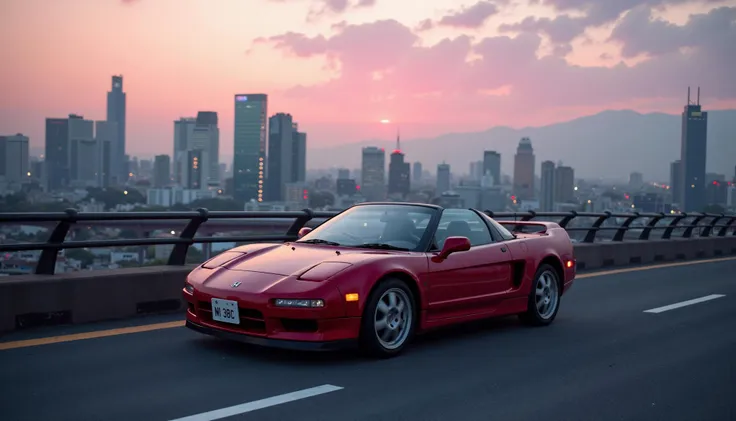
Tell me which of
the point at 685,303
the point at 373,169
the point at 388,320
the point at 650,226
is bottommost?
the point at 685,303

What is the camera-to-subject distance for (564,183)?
45.1 m

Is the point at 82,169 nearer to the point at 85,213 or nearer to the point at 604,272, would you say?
the point at 604,272

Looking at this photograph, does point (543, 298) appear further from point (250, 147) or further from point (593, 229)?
point (250, 147)

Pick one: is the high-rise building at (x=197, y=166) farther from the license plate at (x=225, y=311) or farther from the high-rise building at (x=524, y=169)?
the license plate at (x=225, y=311)

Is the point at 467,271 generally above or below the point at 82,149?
below

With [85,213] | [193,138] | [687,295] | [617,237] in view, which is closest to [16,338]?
[85,213]

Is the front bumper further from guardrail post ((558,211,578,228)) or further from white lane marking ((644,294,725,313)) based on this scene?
guardrail post ((558,211,578,228))

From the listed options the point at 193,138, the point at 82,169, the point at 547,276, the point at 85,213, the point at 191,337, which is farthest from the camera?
the point at 193,138

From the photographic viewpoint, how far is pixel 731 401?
5.82 meters

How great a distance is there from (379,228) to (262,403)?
9.39ft

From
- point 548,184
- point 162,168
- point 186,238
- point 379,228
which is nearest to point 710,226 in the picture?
point 186,238

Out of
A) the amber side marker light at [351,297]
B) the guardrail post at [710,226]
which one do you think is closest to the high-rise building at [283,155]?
the guardrail post at [710,226]

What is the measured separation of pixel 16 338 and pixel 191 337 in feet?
5.27

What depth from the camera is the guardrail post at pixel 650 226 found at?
68.2ft
